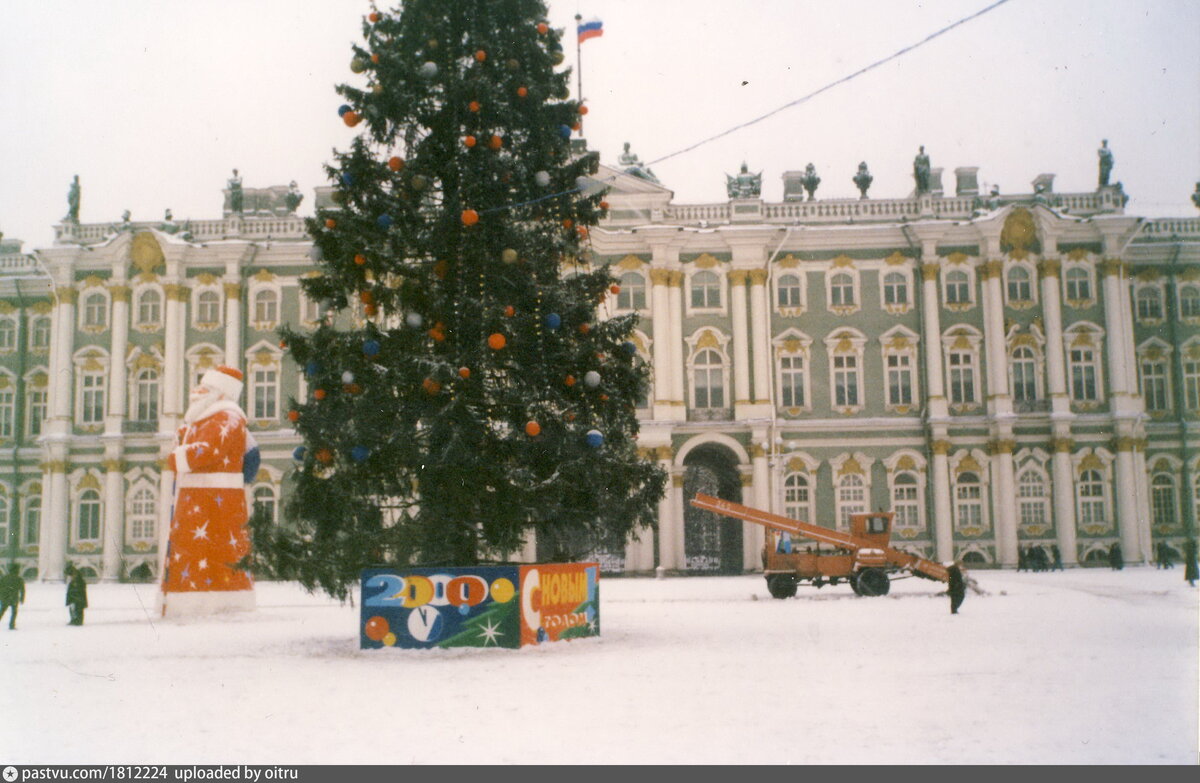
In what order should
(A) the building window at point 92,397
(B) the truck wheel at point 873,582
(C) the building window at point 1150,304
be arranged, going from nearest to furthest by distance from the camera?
(B) the truck wheel at point 873,582 < (A) the building window at point 92,397 < (C) the building window at point 1150,304

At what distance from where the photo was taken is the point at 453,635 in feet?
48.3

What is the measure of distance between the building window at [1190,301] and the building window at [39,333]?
36653 millimetres

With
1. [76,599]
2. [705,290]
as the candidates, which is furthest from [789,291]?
[76,599]

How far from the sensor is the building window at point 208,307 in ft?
119

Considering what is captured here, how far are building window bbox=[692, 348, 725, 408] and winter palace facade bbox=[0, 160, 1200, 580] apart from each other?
10 cm

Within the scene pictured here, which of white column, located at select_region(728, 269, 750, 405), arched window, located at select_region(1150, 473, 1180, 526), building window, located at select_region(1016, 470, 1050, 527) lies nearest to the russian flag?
white column, located at select_region(728, 269, 750, 405)

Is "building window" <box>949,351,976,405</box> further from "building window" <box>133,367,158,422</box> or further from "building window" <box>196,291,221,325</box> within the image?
"building window" <box>133,367,158,422</box>

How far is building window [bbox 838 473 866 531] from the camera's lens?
3750 cm

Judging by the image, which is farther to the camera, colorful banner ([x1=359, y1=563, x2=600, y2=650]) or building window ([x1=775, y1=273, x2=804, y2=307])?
building window ([x1=775, y1=273, x2=804, y2=307])

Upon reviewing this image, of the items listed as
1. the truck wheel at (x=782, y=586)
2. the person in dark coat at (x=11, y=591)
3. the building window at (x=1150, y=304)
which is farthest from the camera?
the building window at (x=1150, y=304)

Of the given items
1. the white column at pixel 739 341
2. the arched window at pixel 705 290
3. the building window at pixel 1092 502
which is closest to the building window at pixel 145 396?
the arched window at pixel 705 290

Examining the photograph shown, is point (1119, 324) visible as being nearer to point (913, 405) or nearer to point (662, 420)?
point (913, 405)

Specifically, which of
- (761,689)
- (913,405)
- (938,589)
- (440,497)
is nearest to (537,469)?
(440,497)

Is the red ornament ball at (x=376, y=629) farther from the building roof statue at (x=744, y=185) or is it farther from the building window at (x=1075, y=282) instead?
the building window at (x=1075, y=282)
